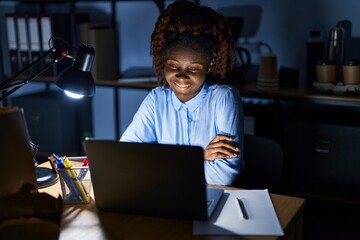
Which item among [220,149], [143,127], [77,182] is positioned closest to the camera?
[77,182]

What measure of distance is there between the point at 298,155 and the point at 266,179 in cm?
79

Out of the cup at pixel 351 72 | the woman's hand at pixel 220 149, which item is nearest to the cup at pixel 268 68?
the cup at pixel 351 72

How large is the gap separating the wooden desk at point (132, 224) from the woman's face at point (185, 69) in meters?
0.61

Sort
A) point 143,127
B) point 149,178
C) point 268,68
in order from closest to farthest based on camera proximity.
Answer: point 149,178 → point 143,127 → point 268,68

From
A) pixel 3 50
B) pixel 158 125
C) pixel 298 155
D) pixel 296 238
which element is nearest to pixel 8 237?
pixel 296 238

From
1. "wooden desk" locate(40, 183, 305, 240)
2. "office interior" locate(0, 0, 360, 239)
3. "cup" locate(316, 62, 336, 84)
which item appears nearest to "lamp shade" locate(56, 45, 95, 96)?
"wooden desk" locate(40, 183, 305, 240)

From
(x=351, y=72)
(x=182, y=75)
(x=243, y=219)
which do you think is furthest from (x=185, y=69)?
(x=351, y=72)

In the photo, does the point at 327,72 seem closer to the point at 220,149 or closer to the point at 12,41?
the point at 220,149

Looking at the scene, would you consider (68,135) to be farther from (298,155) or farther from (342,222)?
(342,222)

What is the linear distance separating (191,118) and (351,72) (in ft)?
3.05

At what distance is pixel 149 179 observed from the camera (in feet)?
3.56

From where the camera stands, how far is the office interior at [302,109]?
2262 millimetres

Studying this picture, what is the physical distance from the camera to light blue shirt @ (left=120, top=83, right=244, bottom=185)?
5.42ft

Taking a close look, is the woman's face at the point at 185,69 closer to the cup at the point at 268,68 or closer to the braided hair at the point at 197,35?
the braided hair at the point at 197,35
